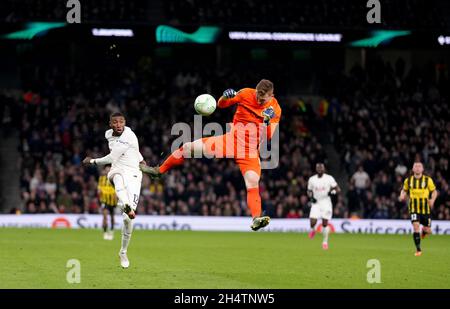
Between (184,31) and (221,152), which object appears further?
(184,31)

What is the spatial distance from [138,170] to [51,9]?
19.6m

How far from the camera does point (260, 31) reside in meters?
35.7

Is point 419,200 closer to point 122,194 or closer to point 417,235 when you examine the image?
point 417,235

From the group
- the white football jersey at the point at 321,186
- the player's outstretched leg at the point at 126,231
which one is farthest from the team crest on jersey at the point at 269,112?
the white football jersey at the point at 321,186

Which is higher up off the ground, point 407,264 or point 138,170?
point 138,170

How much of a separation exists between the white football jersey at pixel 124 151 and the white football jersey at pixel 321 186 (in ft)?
34.6

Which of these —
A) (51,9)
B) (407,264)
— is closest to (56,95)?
(51,9)

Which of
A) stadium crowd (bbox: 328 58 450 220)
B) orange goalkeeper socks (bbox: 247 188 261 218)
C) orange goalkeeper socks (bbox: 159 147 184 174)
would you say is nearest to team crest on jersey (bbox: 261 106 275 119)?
orange goalkeeper socks (bbox: 247 188 261 218)

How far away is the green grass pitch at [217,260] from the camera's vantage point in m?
15.3

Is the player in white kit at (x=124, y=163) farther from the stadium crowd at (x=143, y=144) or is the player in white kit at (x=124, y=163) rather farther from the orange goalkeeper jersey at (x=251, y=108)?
the stadium crowd at (x=143, y=144)

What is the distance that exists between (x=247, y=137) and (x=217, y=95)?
22856mm

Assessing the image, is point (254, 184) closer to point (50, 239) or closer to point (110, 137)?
point (110, 137)

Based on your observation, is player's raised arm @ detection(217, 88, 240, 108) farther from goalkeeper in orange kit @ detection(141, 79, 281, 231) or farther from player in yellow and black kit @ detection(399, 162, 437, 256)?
player in yellow and black kit @ detection(399, 162, 437, 256)

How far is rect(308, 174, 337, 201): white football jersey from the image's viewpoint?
2620cm
